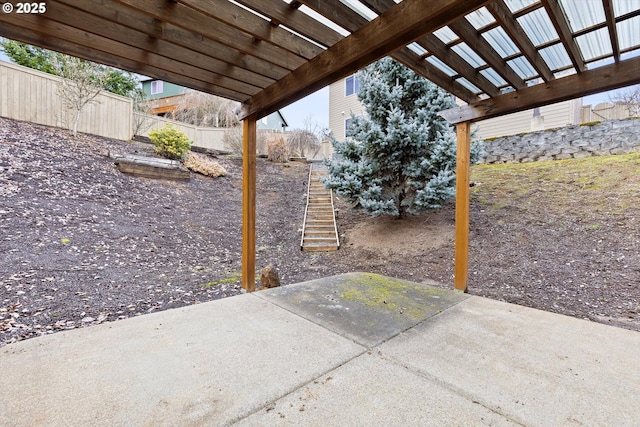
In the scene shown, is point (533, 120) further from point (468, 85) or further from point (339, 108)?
point (339, 108)

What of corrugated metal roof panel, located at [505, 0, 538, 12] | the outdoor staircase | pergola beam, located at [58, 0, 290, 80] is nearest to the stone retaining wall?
the outdoor staircase

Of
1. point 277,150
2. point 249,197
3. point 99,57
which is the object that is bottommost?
point 249,197

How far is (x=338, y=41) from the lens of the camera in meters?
2.32

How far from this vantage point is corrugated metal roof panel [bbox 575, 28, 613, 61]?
2.42 meters

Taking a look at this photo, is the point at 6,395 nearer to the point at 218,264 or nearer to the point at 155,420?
the point at 155,420

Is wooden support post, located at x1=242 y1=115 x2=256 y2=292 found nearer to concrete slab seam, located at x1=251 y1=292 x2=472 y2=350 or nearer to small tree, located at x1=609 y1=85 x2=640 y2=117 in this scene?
concrete slab seam, located at x1=251 y1=292 x2=472 y2=350

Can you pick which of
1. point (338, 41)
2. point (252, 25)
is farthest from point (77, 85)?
point (338, 41)

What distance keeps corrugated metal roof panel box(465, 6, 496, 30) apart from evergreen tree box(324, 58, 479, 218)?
3100 mm

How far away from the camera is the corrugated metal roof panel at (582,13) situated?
2.11 m

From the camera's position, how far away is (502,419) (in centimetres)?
140

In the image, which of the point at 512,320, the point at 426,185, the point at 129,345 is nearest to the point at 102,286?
the point at 129,345

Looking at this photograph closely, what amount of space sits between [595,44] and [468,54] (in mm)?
993

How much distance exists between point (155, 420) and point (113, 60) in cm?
270

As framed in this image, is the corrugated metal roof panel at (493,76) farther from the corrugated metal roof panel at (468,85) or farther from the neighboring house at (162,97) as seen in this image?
the neighboring house at (162,97)
